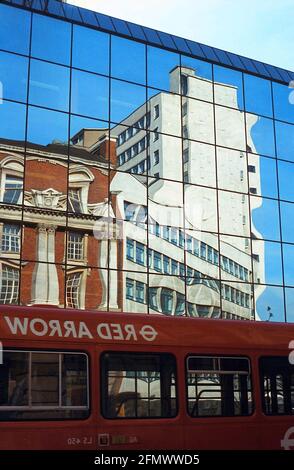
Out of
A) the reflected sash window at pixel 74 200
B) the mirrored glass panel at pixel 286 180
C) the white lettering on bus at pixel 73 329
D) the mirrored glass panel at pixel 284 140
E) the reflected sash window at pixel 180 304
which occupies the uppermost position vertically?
the mirrored glass panel at pixel 284 140

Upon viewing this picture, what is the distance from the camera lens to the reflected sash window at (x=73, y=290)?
837 inches

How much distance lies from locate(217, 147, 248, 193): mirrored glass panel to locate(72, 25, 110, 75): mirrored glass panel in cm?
618

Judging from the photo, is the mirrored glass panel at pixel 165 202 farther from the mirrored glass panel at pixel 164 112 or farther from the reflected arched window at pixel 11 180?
the reflected arched window at pixel 11 180

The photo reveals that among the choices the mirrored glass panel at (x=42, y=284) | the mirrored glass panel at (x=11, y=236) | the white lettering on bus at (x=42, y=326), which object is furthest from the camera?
the mirrored glass panel at (x=42, y=284)

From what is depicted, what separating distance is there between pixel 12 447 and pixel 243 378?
12.0 ft

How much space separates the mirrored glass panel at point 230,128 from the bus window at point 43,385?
753 inches

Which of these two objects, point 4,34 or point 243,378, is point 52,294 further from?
point 243,378

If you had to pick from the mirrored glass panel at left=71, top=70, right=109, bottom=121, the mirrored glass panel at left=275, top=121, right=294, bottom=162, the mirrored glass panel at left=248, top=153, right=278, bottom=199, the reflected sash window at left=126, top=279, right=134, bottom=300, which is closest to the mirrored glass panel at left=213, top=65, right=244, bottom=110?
the mirrored glass panel at left=275, top=121, right=294, bottom=162

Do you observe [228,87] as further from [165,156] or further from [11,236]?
[11,236]

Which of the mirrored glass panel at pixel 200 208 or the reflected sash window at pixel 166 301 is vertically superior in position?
the mirrored glass panel at pixel 200 208

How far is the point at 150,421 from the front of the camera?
8.23 metres

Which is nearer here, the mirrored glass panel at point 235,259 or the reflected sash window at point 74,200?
the reflected sash window at point 74,200

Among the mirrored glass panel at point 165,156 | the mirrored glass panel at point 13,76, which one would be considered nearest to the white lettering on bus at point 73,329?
the mirrored glass panel at point 13,76

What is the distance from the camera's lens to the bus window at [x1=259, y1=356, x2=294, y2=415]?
30.2 ft
